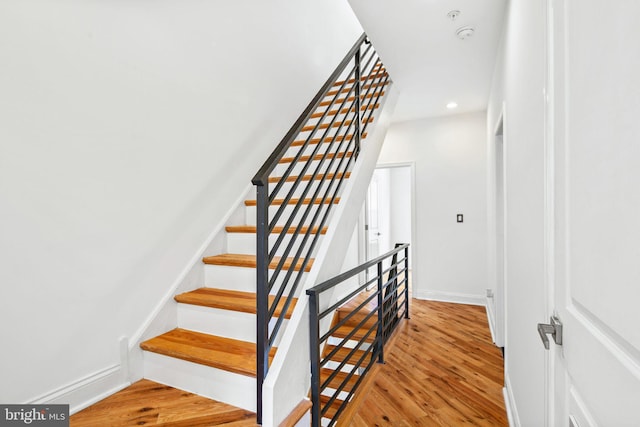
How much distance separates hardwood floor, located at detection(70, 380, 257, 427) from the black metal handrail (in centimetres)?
42

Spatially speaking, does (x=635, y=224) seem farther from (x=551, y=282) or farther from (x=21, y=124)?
(x=21, y=124)

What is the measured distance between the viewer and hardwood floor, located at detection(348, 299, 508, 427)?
6.34 feet

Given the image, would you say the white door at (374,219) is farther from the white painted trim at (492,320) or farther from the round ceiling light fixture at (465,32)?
the round ceiling light fixture at (465,32)

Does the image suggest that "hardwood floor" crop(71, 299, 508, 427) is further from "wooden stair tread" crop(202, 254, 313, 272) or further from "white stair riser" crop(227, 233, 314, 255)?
"white stair riser" crop(227, 233, 314, 255)

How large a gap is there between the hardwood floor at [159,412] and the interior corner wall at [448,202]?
3.52 m

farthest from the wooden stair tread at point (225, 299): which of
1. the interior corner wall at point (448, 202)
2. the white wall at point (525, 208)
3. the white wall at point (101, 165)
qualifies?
the interior corner wall at point (448, 202)

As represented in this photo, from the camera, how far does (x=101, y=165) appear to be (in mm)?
1663

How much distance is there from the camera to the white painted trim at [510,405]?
170 cm

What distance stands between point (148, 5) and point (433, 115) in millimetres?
3579

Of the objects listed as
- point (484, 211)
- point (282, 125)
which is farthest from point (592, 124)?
point (484, 211)

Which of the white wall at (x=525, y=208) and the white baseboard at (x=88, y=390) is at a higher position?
the white wall at (x=525, y=208)

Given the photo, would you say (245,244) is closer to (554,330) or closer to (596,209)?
(554,330)

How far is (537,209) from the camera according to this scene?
3.91 feet

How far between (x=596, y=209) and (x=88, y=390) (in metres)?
2.17
